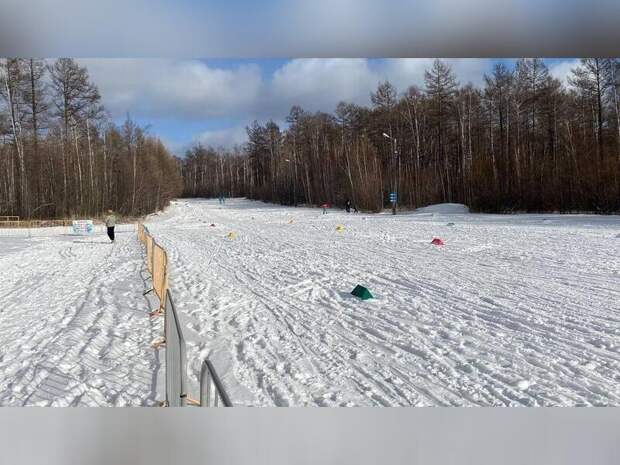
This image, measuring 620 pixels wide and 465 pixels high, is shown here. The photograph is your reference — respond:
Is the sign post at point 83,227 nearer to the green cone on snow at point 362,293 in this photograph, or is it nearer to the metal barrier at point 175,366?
the green cone on snow at point 362,293

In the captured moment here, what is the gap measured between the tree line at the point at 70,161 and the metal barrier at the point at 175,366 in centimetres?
2303

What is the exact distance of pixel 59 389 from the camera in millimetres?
3320

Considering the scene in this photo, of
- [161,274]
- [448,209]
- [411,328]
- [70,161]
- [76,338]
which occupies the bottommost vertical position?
[411,328]

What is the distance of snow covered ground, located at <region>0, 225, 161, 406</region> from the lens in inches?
130

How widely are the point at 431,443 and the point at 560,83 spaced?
3373cm

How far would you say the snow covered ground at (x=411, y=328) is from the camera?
3.18 meters

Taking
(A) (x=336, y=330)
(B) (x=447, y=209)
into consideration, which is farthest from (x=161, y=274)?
(B) (x=447, y=209)

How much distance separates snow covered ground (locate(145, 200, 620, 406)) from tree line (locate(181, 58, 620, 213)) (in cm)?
1844

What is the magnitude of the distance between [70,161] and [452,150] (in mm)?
31315

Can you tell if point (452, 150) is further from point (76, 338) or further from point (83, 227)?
point (76, 338)

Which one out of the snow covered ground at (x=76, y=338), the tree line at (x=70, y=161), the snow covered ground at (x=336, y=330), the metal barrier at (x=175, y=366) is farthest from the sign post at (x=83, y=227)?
the metal barrier at (x=175, y=366)

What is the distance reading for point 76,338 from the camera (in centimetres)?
454
